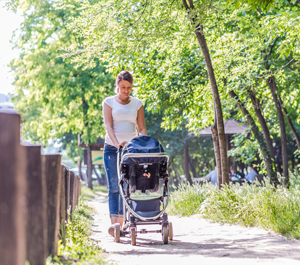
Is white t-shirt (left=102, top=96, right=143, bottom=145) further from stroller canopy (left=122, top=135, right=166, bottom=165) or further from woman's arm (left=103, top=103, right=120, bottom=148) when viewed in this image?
stroller canopy (left=122, top=135, right=166, bottom=165)

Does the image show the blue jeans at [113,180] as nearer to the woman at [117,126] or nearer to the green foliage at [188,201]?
the woman at [117,126]

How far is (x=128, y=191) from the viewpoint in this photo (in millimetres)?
5254

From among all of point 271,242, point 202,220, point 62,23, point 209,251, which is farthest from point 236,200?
point 62,23

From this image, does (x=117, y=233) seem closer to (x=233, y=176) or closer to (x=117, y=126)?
(x=117, y=126)

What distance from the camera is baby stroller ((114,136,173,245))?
16.4 feet

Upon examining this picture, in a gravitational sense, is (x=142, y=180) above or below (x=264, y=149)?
below

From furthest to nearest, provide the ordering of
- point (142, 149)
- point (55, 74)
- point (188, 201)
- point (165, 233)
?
point (55, 74), point (188, 201), point (165, 233), point (142, 149)

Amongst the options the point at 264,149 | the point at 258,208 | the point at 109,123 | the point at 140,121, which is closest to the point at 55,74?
the point at 264,149

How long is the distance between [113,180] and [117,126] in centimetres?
77

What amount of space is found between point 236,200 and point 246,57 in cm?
519

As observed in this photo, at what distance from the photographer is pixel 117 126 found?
5.88m

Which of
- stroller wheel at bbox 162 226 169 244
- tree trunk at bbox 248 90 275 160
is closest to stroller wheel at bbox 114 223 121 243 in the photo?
stroller wheel at bbox 162 226 169 244

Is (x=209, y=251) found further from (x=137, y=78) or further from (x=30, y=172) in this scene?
(x=137, y=78)

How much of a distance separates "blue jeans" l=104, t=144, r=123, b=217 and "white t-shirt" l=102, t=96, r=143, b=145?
0.17 m
